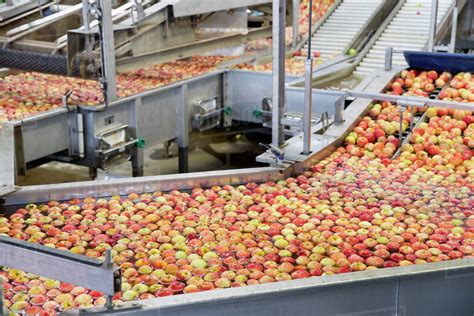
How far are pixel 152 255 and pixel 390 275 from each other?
1.13 m

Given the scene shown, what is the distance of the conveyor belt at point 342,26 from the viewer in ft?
31.2

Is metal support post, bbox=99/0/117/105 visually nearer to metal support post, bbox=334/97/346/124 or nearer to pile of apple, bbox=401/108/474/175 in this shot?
metal support post, bbox=334/97/346/124

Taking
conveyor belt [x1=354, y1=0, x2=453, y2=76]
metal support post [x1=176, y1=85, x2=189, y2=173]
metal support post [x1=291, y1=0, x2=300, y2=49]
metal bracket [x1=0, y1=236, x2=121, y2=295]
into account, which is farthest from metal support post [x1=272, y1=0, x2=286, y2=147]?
metal support post [x1=291, y1=0, x2=300, y2=49]

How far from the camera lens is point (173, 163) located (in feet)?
28.1

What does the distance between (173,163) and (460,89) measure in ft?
13.0

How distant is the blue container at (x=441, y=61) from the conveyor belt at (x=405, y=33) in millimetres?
1936

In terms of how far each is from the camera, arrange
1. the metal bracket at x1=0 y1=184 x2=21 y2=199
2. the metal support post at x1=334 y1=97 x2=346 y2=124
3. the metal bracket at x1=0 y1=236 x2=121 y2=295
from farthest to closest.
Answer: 1. the metal support post at x1=334 y1=97 x2=346 y2=124
2. the metal bracket at x1=0 y1=184 x2=21 y2=199
3. the metal bracket at x1=0 y1=236 x2=121 y2=295

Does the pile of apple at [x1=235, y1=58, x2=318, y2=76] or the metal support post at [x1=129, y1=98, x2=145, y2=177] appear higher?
the pile of apple at [x1=235, y1=58, x2=318, y2=76]

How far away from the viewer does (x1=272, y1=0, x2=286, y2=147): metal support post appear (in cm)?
422

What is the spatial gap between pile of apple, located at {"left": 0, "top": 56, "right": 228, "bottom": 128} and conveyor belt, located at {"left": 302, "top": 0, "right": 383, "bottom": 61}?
193cm

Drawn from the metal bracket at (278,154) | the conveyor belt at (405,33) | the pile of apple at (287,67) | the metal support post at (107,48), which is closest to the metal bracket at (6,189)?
the metal bracket at (278,154)

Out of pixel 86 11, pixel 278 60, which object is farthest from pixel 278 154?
pixel 86 11

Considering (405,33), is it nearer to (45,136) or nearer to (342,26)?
(342,26)

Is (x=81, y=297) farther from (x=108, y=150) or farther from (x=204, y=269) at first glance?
(x=108, y=150)
